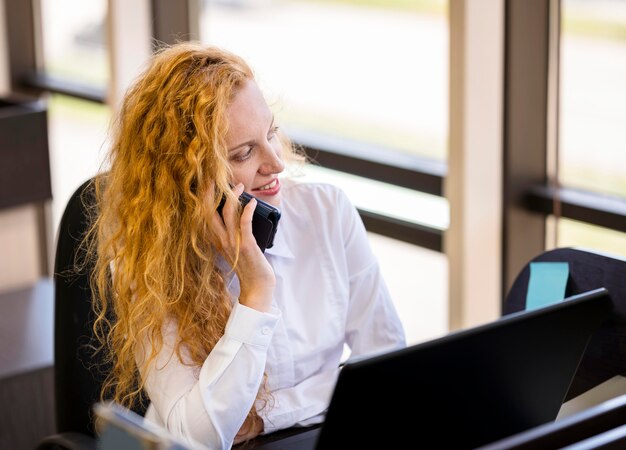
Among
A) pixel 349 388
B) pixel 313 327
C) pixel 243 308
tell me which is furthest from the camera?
pixel 313 327

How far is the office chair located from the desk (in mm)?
827

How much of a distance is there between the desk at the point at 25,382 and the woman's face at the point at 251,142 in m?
1.19

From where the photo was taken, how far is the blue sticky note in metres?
1.75

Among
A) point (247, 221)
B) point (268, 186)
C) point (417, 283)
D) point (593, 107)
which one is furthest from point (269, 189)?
point (417, 283)

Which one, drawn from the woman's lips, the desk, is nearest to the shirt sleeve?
the woman's lips

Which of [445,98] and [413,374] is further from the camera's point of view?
[445,98]

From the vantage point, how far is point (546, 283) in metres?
1.77

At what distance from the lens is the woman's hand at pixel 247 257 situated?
68.1 inches

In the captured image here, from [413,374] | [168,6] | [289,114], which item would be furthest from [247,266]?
[168,6]

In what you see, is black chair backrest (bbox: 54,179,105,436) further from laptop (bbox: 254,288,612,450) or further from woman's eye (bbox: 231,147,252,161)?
laptop (bbox: 254,288,612,450)

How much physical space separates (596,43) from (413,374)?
156 centimetres

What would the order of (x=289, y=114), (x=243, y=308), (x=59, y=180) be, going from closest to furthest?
1. (x=243, y=308)
2. (x=289, y=114)
3. (x=59, y=180)

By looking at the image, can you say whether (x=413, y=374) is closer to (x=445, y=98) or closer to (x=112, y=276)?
(x=112, y=276)

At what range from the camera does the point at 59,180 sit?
4.46 metres
